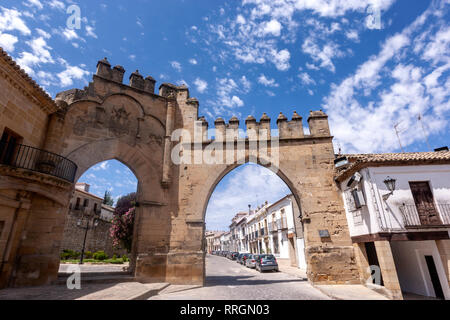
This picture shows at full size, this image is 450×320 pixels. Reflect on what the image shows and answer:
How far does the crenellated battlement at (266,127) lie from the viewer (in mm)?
10141

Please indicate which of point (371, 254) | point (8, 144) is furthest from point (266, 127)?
point (8, 144)

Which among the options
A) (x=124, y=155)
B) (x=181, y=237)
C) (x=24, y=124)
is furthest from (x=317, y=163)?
(x=24, y=124)

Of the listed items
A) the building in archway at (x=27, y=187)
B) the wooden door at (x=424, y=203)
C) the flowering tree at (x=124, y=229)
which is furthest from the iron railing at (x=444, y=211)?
the flowering tree at (x=124, y=229)

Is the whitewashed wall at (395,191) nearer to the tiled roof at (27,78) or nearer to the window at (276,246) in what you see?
the tiled roof at (27,78)

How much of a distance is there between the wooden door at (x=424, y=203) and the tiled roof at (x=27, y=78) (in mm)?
12670

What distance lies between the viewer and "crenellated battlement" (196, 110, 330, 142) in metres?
10.1

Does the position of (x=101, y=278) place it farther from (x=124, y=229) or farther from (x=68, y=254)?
(x=68, y=254)

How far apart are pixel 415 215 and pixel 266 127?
243 inches

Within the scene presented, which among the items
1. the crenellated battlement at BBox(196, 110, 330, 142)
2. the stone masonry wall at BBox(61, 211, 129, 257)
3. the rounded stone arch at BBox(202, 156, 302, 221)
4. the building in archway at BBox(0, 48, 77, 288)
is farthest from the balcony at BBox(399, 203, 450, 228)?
the stone masonry wall at BBox(61, 211, 129, 257)

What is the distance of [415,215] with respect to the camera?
706 cm

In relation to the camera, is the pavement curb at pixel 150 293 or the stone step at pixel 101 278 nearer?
the pavement curb at pixel 150 293
